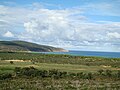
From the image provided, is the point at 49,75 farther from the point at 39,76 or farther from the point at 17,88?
the point at 17,88

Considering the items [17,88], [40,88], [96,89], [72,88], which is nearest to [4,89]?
[17,88]

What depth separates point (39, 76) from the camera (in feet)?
185

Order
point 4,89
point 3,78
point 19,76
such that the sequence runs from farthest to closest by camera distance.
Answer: point 19,76 < point 3,78 < point 4,89

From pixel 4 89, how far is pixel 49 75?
22.5 meters

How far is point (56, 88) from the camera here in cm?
3959

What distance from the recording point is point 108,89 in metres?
39.2

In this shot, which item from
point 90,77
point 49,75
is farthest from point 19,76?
point 90,77

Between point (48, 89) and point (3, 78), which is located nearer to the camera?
point (48, 89)

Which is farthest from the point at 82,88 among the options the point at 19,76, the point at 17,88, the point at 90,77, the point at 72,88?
the point at 19,76

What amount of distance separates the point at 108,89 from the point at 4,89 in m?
14.7

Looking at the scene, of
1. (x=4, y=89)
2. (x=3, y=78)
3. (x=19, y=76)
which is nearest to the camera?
(x=4, y=89)

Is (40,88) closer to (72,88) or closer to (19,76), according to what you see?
(72,88)

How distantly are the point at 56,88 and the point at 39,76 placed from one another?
17.1 m

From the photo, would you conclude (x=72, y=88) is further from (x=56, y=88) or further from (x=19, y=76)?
(x=19, y=76)
